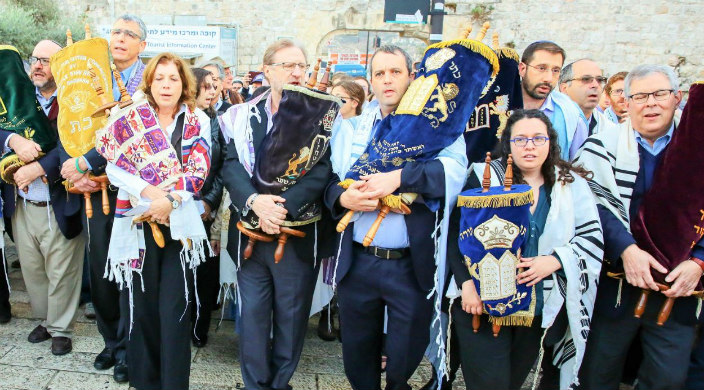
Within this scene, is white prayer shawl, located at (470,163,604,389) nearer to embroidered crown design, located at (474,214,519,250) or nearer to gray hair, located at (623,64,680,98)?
embroidered crown design, located at (474,214,519,250)

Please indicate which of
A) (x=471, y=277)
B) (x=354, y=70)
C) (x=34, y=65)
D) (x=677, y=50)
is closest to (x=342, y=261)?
(x=471, y=277)

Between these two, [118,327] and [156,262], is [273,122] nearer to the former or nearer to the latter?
[156,262]

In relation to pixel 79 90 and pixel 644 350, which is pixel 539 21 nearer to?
pixel 644 350

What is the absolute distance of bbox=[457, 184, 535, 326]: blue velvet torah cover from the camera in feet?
7.56

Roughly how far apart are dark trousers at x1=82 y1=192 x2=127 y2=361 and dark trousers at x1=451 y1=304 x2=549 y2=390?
2017mm

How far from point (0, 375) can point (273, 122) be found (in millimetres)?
2438

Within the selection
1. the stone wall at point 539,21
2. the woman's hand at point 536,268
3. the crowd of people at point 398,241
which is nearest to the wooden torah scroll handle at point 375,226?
the crowd of people at point 398,241

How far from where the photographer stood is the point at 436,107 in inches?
103

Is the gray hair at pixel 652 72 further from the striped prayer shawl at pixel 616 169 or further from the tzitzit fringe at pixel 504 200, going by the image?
the tzitzit fringe at pixel 504 200

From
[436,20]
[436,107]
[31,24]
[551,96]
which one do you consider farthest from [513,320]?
[31,24]

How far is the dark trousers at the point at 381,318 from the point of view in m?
2.74

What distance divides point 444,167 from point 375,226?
470 millimetres

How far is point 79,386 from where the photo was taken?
125 inches

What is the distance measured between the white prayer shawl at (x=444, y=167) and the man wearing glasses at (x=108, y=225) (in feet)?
4.84
